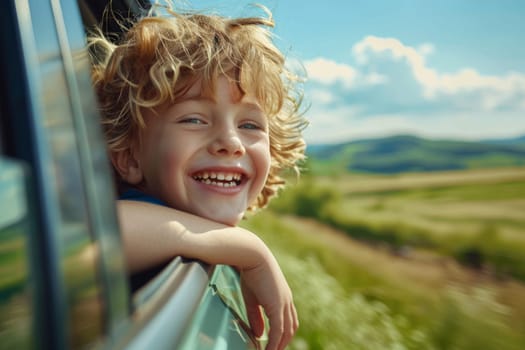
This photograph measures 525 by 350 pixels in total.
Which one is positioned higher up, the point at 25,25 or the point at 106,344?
the point at 25,25

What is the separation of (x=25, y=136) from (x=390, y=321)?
11.1ft

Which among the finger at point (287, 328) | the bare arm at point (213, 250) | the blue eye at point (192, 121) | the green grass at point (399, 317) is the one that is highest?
the blue eye at point (192, 121)

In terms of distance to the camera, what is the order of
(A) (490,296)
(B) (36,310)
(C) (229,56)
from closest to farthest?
(B) (36,310) → (C) (229,56) → (A) (490,296)

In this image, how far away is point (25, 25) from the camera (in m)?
0.83

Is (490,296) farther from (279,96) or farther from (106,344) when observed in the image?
(106,344)

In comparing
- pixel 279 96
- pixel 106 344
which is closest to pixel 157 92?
pixel 279 96

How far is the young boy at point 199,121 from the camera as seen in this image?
75.7 inches

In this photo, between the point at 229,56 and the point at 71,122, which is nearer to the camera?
the point at 71,122

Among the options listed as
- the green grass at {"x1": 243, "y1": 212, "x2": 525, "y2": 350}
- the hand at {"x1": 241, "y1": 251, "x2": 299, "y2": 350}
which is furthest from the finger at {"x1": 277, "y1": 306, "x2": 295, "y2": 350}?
the green grass at {"x1": 243, "y1": 212, "x2": 525, "y2": 350}

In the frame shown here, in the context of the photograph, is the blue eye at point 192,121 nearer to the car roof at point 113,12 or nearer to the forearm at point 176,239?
the forearm at point 176,239

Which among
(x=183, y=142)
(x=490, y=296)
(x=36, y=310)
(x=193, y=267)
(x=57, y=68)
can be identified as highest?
(x=57, y=68)

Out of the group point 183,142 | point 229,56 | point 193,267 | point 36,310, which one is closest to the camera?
point 36,310

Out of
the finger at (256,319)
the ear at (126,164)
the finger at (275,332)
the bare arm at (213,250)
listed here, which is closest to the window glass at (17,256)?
the bare arm at (213,250)

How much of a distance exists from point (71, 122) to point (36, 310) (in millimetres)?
313
